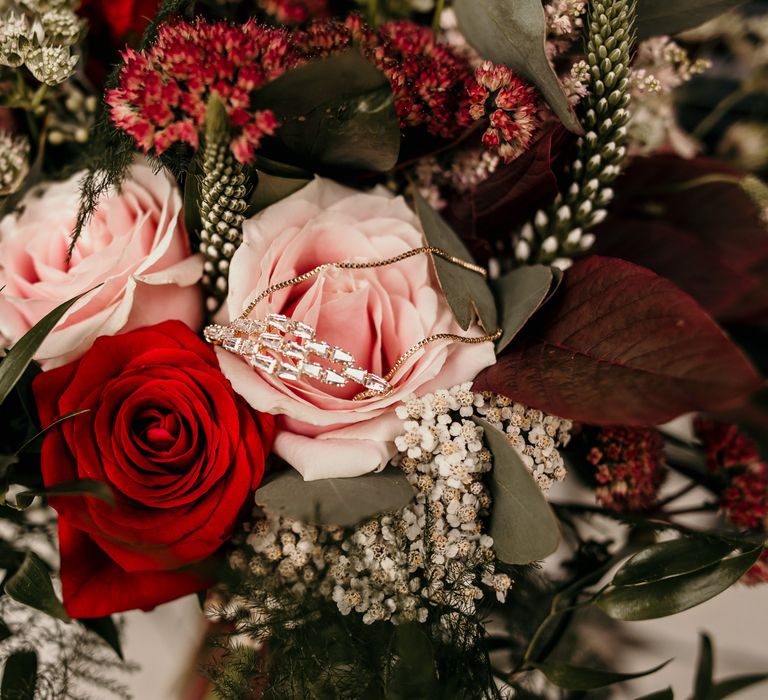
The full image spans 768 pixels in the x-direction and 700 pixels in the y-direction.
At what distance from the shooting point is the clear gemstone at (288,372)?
470 mm

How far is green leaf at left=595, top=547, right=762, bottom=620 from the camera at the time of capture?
1.61ft

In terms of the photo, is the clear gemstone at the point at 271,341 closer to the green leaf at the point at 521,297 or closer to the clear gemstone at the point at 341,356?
the clear gemstone at the point at 341,356

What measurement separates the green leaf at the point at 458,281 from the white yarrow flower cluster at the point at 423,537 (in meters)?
0.06

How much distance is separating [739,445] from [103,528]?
610 millimetres

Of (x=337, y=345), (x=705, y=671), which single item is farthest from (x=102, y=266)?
(x=705, y=671)

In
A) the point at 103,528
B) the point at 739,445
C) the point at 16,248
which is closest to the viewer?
the point at 103,528

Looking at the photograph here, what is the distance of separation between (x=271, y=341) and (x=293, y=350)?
0.02 metres

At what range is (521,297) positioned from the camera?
19.6 inches

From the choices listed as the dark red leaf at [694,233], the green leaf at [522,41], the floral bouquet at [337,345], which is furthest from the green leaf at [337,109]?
the dark red leaf at [694,233]

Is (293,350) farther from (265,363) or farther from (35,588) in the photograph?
(35,588)

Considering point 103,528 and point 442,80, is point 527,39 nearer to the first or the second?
point 442,80

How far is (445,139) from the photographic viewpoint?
55 centimetres

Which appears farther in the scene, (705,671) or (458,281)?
(705,671)

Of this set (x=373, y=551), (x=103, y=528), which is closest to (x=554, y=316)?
(x=373, y=551)
